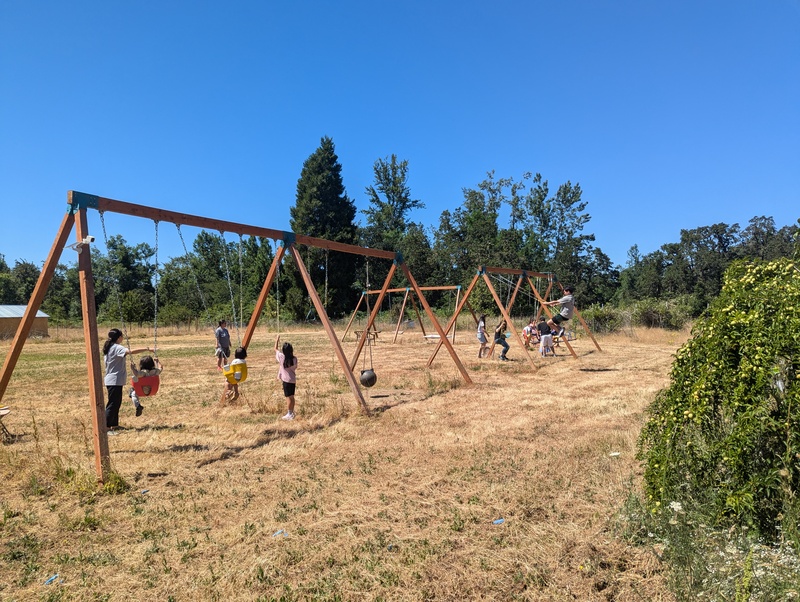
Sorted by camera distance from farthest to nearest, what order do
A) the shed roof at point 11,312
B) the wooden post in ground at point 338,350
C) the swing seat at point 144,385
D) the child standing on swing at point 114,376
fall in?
the shed roof at point 11,312 < the wooden post in ground at point 338,350 < the child standing on swing at point 114,376 < the swing seat at point 144,385

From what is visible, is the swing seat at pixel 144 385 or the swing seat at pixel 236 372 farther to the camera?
the swing seat at pixel 236 372

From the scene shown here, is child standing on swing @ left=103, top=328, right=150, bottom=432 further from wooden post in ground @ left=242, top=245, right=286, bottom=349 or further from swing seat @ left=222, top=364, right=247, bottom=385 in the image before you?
wooden post in ground @ left=242, top=245, right=286, bottom=349

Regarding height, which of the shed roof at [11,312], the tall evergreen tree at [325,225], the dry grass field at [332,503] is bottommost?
the dry grass field at [332,503]

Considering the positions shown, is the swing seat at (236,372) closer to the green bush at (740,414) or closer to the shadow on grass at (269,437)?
the shadow on grass at (269,437)

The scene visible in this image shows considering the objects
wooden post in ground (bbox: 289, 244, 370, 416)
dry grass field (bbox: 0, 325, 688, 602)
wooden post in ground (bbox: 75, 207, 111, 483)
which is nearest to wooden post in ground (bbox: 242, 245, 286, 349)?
wooden post in ground (bbox: 289, 244, 370, 416)

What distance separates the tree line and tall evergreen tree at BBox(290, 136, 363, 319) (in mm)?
103

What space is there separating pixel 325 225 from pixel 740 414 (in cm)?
4369

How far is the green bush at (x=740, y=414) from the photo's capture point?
3.22 meters

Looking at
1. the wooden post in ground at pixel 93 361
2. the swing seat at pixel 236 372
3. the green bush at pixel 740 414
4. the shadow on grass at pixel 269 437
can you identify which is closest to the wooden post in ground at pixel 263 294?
the swing seat at pixel 236 372

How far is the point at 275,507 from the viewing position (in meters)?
4.89

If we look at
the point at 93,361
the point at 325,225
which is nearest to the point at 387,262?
the point at 325,225

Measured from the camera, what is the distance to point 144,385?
24.1ft

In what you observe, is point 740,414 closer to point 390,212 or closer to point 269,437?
point 269,437

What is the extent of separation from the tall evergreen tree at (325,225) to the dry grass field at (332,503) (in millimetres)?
31121
